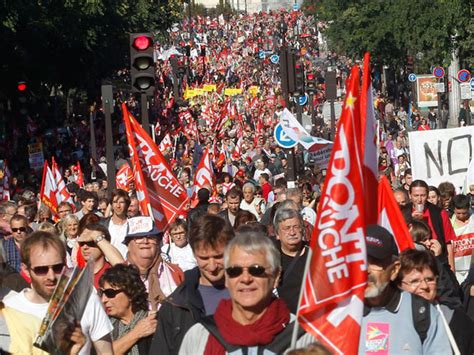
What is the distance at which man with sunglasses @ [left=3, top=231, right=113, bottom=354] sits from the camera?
6562 mm

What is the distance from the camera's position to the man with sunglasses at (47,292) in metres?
6.56

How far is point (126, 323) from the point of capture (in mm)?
7637

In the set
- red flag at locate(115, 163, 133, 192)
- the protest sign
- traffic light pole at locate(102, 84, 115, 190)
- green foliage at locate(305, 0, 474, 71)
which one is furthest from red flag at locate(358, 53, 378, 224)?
green foliage at locate(305, 0, 474, 71)

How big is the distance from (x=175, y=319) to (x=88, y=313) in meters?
0.42

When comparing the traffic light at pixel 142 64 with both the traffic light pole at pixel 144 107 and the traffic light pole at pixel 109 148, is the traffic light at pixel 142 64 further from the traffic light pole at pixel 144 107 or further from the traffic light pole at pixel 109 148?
the traffic light pole at pixel 109 148

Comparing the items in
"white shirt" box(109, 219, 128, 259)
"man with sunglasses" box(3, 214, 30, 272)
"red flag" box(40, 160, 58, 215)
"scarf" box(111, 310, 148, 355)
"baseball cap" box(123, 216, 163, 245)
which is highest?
"baseball cap" box(123, 216, 163, 245)

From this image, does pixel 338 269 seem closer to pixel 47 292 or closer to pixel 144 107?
pixel 47 292

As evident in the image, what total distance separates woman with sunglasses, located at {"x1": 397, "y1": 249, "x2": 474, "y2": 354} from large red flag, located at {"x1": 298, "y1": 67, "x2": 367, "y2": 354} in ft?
3.81

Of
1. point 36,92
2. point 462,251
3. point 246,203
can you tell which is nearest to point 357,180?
point 462,251

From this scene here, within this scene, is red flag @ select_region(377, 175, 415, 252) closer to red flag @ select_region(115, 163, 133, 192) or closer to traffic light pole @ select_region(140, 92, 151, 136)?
traffic light pole @ select_region(140, 92, 151, 136)

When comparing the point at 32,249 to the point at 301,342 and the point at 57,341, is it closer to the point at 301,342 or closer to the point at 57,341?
the point at 57,341

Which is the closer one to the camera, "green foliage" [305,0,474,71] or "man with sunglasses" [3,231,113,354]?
"man with sunglasses" [3,231,113,354]

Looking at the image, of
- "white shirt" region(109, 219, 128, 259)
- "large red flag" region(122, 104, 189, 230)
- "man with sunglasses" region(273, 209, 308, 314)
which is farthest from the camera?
"large red flag" region(122, 104, 189, 230)

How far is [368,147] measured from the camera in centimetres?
661
